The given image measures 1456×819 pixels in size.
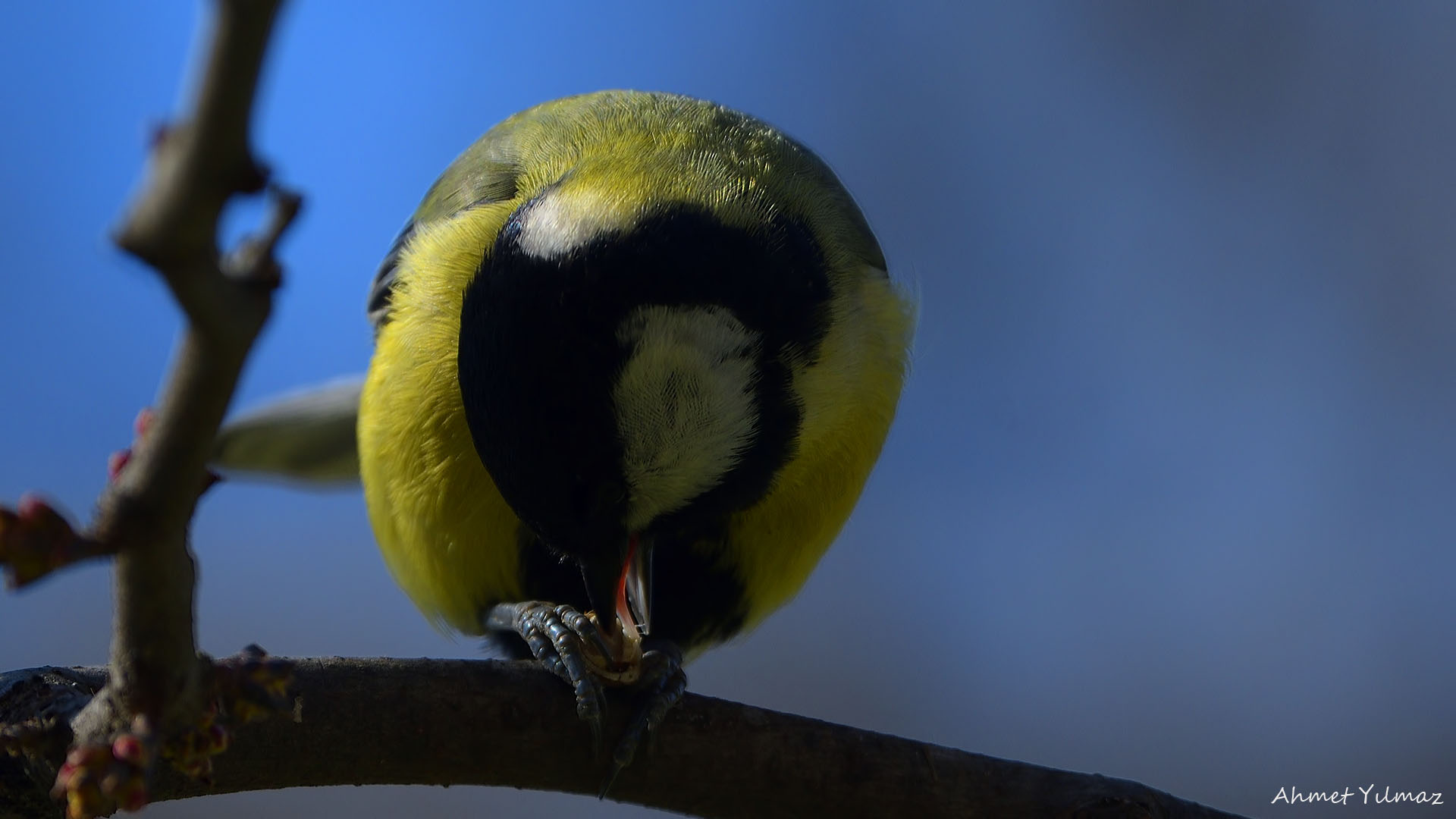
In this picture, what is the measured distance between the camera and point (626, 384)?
1.17 meters

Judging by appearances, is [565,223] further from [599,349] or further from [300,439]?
[300,439]

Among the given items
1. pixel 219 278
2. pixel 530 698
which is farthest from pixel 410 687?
pixel 219 278

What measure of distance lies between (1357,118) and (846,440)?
2155mm

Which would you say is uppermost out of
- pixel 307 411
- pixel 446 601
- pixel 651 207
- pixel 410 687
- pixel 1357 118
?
pixel 1357 118

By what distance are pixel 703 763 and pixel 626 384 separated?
37 cm

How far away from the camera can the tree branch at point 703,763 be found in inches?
40.5

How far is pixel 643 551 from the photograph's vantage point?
1.42m

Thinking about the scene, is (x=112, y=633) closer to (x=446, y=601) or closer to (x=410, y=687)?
(x=410, y=687)

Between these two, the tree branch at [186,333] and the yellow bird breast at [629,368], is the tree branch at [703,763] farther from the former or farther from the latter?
the tree branch at [186,333]

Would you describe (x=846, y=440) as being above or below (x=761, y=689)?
below

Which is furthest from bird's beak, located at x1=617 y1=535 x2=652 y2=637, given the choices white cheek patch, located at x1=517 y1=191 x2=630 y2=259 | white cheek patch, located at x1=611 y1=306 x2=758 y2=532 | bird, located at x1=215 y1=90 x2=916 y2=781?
white cheek patch, located at x1=517 y1=191 x2=630 y2=259

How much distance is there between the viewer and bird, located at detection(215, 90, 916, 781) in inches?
45.9

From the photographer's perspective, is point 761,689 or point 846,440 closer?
point 846,440

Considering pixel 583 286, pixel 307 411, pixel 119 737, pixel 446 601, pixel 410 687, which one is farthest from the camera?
pixel 307 411
